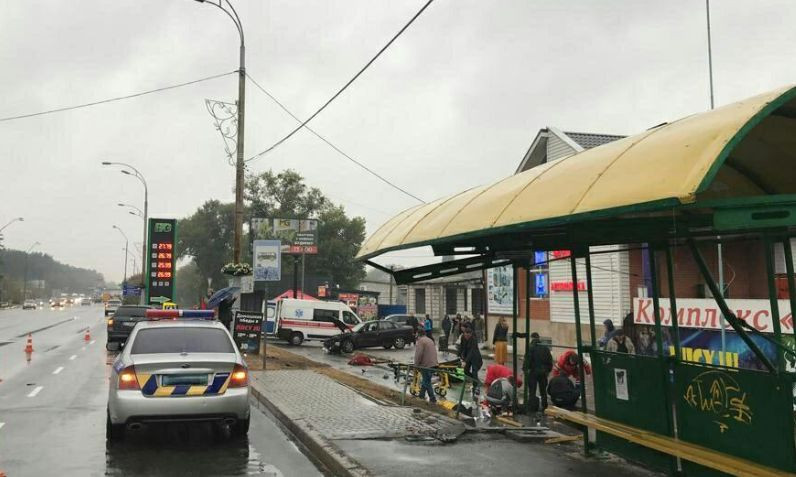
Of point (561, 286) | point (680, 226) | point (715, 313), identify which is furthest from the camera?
point (561, 286)

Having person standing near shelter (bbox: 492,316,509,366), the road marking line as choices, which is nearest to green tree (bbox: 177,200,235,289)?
person standing near shelter (bbox: 492,316,509,366)

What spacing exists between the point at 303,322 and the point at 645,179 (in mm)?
30141

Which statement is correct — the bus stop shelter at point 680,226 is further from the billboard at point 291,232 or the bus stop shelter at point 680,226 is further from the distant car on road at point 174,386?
Answer: the billboard at point 291,232

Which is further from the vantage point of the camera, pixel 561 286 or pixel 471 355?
→ pixel 561 286

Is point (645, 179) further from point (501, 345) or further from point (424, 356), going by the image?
point (501, 345)

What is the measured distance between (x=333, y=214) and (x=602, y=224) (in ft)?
238

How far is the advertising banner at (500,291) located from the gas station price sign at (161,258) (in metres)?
20.3

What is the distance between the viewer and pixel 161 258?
4022 centimetres

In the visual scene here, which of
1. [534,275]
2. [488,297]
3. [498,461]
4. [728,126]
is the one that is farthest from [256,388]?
[488,297]

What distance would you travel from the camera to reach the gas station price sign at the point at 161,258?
131ft

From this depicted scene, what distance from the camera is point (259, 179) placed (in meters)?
78.9

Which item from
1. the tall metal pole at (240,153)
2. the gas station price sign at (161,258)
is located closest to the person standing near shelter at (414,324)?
the tall metal pole at (240,153)

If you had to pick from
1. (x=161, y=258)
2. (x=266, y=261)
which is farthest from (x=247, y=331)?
(x=161, y=258)

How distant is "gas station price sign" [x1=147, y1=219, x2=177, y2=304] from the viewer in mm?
39781
